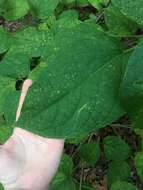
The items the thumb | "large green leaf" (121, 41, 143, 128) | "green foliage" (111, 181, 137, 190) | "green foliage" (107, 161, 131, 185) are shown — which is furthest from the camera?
"green foliage" (107, 161, 131, 185)

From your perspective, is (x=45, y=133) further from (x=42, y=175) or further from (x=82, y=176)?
(x=82, y=176)

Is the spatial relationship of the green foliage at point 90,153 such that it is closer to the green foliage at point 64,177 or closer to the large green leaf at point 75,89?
the green foliage at point 64,177

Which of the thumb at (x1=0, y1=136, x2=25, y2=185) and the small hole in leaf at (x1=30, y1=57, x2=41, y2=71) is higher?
the small hole in leaf at (x1=30, y1=57, x2=41, y2=71)

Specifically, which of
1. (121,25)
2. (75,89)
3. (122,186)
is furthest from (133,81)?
(122,186)

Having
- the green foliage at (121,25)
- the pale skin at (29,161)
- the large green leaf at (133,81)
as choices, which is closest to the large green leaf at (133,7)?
the large green leaf at (133,81)

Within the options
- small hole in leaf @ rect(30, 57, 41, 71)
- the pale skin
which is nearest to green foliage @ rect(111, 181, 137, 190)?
the pale skin

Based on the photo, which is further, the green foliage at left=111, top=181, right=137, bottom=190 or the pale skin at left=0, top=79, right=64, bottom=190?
the green foliage at left=111, top=181, right=137, bottom=190

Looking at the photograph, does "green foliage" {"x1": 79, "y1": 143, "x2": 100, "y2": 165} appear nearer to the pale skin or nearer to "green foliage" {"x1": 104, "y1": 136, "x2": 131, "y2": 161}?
"green foliage" {"x1": 104, "y1": 136, "x2": 131, "y2": 161}

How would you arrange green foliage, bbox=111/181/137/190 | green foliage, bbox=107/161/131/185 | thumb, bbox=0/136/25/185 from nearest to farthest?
1. thumb, bbox=0/136/25/185
2. green foliage, bbox=111/181/137/190
3. green foliage, bbox=107/161/131/185

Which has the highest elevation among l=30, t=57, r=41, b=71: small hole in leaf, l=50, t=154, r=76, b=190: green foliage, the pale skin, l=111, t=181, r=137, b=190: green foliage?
l=30, t=57, r=41, b=71: small hole in leaf
